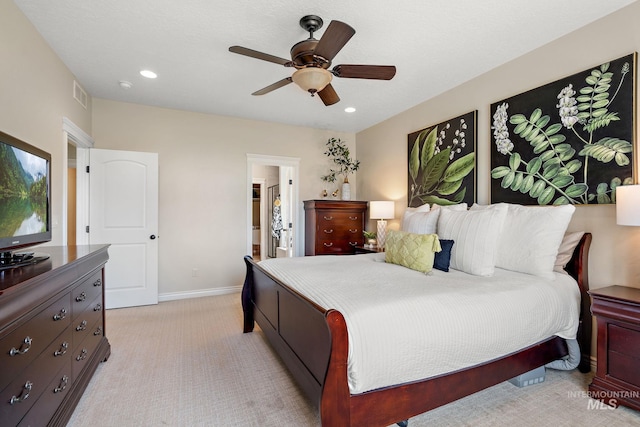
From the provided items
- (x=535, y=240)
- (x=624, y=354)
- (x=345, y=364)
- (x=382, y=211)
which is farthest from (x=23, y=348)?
(x=382, y=211)

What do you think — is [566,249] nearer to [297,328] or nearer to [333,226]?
[297,328]

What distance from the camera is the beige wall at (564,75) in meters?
2.16

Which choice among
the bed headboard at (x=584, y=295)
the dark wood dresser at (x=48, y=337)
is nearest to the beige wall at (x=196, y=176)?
the dark wood dresser at (x=48, y=337)

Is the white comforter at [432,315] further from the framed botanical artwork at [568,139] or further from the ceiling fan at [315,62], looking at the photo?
the ceiling fan at [315,62]

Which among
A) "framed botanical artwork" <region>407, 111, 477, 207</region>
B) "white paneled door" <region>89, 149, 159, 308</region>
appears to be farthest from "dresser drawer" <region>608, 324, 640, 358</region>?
"white paneled door" <region>89, 149, 159, 308</region>

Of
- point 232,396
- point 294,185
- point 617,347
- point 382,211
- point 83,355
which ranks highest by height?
point 294,185

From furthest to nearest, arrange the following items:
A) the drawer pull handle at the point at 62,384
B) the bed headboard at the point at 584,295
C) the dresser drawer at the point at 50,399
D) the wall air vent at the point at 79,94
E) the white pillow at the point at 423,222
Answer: the wall air vent at the point at 79,94 < the white pillow at the point at 423,222 < the bed headboard at the point at 584,295 < the drawer pull handle at the point at 62,384 < the dresser drawer at the point at 50,399

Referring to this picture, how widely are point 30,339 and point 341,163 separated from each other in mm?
4539

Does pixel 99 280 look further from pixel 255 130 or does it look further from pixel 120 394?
pixel 255 130

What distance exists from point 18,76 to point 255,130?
2.86 meters

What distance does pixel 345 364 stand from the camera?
1374 mm

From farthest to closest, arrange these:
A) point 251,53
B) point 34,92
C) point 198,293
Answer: point 198,293, point 34,92, point 251,53

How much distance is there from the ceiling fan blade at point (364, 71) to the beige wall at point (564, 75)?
1.40 meters

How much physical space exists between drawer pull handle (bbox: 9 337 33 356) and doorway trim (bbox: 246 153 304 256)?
343 cm
